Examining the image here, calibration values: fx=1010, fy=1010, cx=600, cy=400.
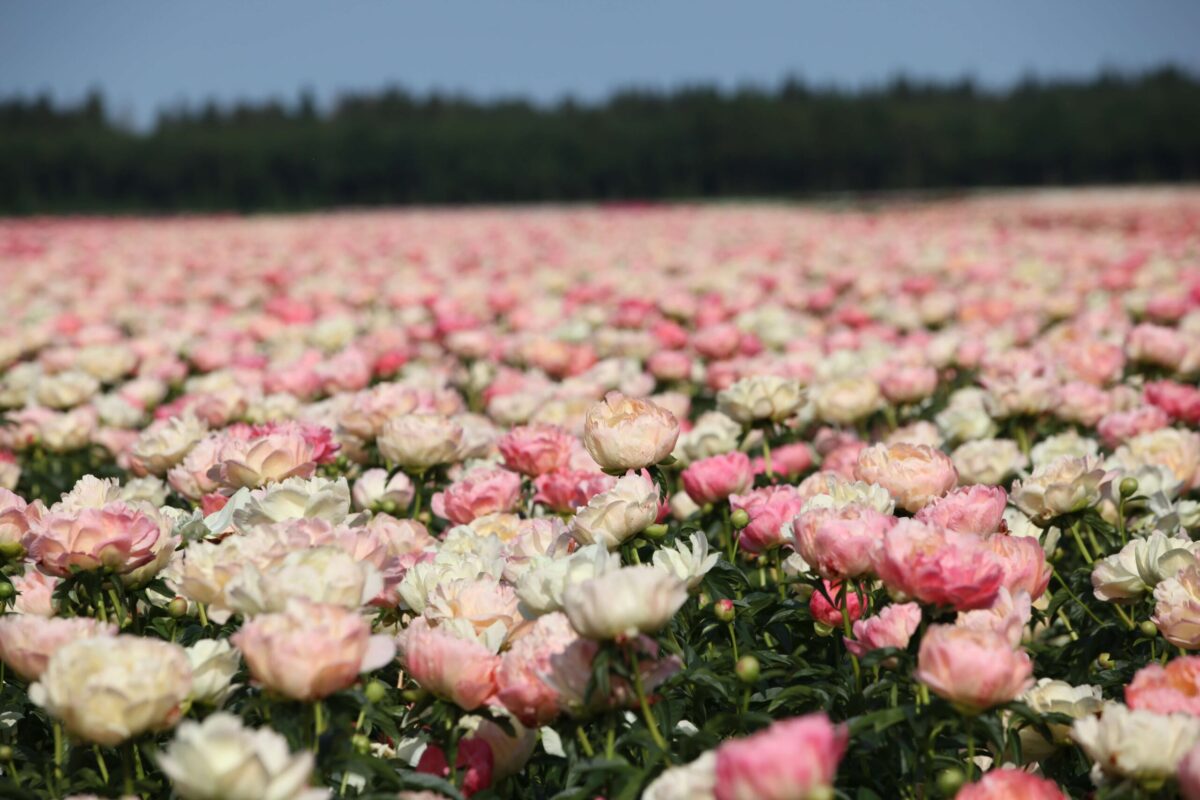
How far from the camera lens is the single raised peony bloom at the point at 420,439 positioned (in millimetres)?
2260

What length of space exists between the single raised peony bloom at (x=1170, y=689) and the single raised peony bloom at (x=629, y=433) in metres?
0.84

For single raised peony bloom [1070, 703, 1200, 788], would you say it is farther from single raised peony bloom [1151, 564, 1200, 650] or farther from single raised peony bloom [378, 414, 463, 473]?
single raised peony bloom [378, 414, 463, 473]

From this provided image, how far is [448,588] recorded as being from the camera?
154cm

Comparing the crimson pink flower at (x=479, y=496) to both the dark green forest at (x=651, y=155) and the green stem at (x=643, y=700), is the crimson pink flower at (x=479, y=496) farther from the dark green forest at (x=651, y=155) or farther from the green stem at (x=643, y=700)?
the dark green forest at (x=651, y=155)

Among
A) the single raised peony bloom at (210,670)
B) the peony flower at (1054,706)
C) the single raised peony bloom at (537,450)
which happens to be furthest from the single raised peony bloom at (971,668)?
the single raised peony bloom at (537,450)

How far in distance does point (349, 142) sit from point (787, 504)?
70437 millimetres

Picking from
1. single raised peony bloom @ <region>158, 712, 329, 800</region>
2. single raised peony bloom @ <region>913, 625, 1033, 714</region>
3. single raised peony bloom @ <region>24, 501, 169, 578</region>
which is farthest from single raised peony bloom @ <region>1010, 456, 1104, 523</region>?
single raised peony bloom @ <region>24, 501, 169, 578</region>

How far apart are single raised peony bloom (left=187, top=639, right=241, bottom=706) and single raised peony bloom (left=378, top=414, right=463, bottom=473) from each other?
36.0 inches

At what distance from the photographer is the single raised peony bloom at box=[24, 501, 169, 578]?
159cm

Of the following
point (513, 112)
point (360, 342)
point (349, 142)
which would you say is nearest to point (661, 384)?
point (360, 342)

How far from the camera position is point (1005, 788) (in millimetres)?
1200

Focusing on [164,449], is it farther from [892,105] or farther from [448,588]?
[892,105]

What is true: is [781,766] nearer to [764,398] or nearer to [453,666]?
[453,666]

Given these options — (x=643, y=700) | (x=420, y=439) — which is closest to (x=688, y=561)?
(x=643, y=700)
